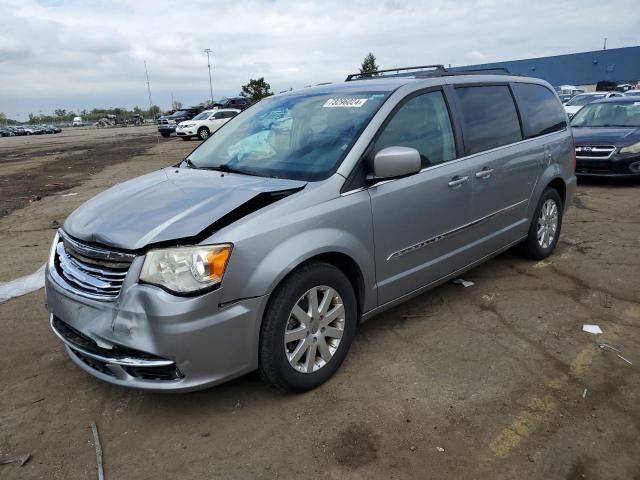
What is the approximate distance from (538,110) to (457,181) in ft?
6.05

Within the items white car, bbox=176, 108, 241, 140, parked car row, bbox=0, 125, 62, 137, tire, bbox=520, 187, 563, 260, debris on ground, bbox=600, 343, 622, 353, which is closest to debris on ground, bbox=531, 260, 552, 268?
tire, bbox=520, 187, 563, 260

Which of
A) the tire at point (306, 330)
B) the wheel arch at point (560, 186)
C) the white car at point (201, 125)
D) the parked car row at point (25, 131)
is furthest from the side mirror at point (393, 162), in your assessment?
the parked car row at point (25, 131)

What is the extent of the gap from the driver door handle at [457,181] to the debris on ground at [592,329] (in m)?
1.40

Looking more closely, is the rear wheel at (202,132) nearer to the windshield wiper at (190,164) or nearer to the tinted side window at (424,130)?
the windshield wiper at (190,164)

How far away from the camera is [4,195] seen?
11.1 m

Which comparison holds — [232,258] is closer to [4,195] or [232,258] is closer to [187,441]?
[187,441]

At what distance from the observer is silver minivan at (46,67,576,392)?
2598 mm

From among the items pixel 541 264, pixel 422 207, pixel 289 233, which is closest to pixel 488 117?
pixel 422 207

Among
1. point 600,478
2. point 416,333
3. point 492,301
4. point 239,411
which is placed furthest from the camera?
point 492,301

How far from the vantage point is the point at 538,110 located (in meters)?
5.07

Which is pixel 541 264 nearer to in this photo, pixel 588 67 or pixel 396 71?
pixel 396 71

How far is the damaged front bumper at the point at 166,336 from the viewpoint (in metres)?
2.53

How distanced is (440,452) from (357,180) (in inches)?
62.9

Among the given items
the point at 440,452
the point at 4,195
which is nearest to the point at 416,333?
the point at 440,452
